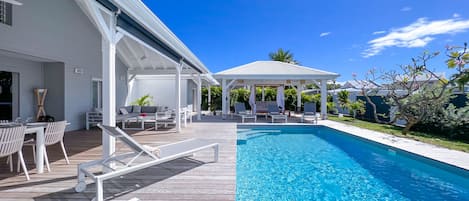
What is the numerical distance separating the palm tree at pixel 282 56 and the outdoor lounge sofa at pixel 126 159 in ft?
97.1

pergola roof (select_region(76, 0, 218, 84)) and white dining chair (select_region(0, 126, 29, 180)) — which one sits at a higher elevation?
pergola roof (select_region(76, 0, 218, 84))

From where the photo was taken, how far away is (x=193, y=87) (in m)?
23.2

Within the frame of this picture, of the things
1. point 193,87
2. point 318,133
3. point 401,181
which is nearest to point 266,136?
point 318,133

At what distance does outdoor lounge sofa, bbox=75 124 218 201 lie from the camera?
3.43 metres

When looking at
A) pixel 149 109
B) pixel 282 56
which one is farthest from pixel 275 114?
pixel 282 56

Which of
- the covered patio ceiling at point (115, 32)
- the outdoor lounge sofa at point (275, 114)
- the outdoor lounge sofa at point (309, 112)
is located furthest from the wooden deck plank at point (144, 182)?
the outdoor lounge sofa at point (309, 112)

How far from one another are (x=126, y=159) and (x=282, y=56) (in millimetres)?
31124

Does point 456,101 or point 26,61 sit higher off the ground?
point 26,61

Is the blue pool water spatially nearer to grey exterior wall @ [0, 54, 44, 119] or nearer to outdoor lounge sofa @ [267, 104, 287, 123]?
outdoor lounge sofa @ [267, 104, 287, 123]

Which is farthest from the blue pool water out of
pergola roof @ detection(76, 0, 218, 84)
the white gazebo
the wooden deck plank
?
the white gazebo

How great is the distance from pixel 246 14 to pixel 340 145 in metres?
13.2

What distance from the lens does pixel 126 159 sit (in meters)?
4.70

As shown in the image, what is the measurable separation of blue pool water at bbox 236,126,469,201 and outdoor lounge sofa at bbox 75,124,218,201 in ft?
4.30

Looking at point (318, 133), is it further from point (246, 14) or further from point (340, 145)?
point (246, 14)
